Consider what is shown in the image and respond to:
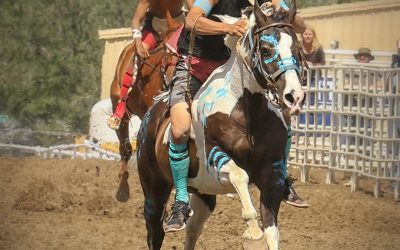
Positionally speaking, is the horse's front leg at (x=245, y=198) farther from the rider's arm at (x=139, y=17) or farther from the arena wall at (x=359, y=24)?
the arena wall at (x=359, y=24)

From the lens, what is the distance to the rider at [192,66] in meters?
6.75

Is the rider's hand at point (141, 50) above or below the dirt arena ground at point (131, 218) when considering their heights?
above

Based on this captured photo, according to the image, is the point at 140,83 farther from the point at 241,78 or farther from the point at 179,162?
the point at 241,78

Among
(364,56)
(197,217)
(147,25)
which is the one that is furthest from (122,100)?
(364,56)

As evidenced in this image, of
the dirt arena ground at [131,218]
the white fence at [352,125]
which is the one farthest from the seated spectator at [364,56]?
the dirt arena ground at [131,218]

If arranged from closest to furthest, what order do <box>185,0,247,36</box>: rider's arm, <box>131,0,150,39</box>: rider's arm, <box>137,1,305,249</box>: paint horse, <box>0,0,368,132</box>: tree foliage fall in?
<box>137,1,305,249</box>: paint horse < <box>185,0,247,36</box>: rider's arm < <box>131,0,150,39</box>: rider's arm < <box>0,0,368,132</box>: tree foliage

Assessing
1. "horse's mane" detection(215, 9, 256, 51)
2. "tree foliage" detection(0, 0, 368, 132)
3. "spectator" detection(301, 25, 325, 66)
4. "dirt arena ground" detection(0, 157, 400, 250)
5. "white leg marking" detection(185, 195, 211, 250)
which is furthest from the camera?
"tree foliage" detection(0, 0, 368, 132)

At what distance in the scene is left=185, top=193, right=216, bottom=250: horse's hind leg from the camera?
7.79 m

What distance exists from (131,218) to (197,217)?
11.2ft

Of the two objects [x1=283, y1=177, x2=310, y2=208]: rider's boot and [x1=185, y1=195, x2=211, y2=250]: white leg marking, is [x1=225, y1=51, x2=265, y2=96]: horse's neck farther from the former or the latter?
[x1=185, y1=195, x2=211, y2=250]: white leg marking

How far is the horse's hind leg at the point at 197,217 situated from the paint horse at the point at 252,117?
56cm

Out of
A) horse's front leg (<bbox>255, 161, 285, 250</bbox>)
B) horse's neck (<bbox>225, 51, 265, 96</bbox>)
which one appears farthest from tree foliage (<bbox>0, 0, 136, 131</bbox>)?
horse's front leg (<bbox>255, 161, 285, 250</bbox>)

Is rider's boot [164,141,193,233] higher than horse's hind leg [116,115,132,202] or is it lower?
higher

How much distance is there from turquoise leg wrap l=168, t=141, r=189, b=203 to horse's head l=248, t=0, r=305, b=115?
86 centimetres
